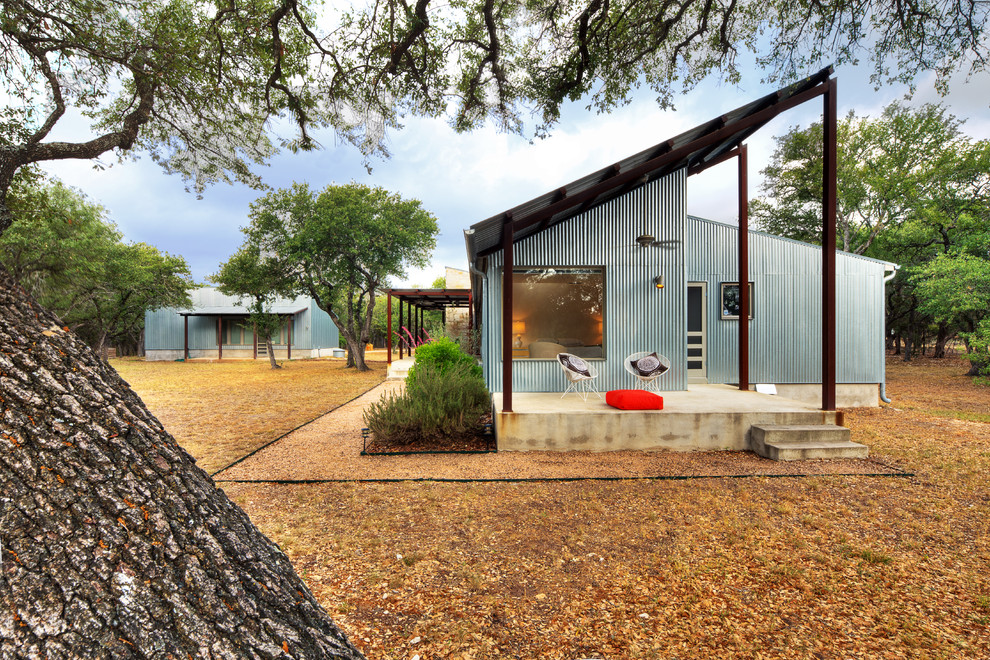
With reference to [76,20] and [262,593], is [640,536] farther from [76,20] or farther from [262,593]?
[76,20]

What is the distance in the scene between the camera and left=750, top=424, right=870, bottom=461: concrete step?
15.6ft

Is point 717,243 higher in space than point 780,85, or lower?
lower

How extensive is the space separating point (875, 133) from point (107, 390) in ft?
73.7

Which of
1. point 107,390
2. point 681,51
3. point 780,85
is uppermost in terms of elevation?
point 681,51

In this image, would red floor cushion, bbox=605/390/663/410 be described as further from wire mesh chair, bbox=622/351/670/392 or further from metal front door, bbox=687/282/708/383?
metal front door, bbox=687/282/708/383

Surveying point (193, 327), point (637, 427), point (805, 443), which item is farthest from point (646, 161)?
point (193, 327)

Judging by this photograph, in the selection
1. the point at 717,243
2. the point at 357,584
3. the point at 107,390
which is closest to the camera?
the point at 107,390

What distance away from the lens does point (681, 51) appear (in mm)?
5672

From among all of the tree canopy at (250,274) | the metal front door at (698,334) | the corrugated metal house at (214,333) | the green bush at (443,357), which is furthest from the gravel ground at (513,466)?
the corrugated metal house at (214,333)

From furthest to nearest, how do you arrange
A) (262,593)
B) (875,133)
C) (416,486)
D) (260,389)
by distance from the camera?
(875,133) → (260,389) → (416,486) → (262,593)

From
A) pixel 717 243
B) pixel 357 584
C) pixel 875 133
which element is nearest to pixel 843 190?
pixel 875 133

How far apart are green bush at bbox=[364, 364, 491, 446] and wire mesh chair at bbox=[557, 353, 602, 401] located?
47.1 inches

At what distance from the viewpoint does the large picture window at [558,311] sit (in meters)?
6.80

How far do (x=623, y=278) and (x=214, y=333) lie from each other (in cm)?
2423
